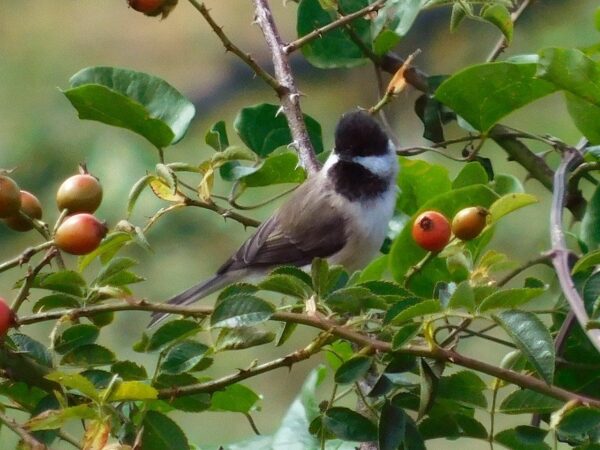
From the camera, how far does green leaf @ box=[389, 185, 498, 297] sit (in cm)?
137

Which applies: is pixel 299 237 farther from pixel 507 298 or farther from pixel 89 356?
pixel 507 298

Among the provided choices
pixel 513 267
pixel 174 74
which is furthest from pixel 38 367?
pixel 174 74

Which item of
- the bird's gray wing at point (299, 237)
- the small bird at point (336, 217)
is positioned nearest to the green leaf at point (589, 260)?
the small bird at point (336, 217)

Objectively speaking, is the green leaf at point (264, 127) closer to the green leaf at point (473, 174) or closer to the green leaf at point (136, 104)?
the green leaf at point (136, 104)

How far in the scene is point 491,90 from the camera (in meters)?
1.48

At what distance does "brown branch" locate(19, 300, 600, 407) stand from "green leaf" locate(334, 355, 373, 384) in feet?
0.06

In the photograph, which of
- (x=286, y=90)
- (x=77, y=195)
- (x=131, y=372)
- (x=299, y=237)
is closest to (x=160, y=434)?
(x=131, y=372)

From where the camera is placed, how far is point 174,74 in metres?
8.23

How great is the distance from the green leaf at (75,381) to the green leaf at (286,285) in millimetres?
191

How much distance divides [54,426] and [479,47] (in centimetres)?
597

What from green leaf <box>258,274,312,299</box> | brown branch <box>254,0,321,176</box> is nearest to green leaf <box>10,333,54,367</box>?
green leaf <box>258,274,312,299</box>

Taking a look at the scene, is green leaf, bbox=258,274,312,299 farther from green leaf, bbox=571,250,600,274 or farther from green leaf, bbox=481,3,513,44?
green leaf, bbox=481,3,513,44

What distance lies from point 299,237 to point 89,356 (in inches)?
60.2

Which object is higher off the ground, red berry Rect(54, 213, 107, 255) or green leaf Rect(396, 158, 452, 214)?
red berry Rect(54, 213, 107, 255)
